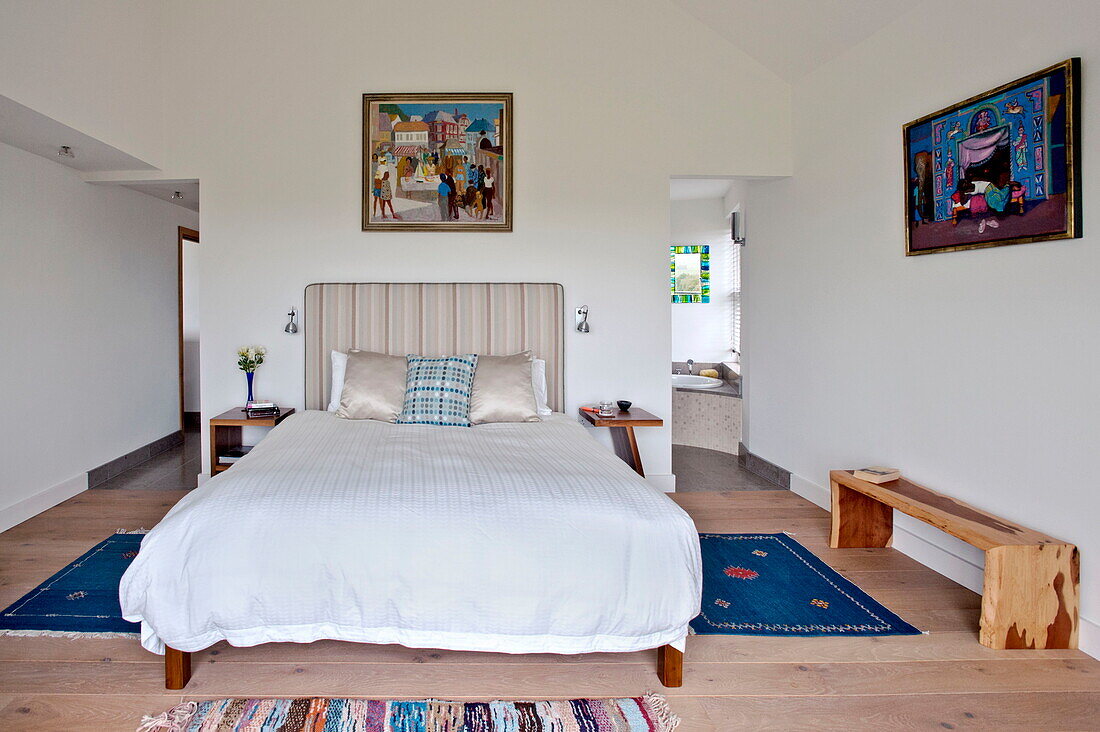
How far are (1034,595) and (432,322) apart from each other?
3.42 metres

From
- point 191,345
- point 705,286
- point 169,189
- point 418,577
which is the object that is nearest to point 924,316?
point 418,577

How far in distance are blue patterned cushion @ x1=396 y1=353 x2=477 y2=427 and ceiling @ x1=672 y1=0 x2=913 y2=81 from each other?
2.76 m

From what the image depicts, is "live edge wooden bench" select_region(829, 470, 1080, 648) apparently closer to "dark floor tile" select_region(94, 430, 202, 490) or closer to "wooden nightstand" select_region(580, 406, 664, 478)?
"wooden nightstand" select_region(580, 406, 664, 478)

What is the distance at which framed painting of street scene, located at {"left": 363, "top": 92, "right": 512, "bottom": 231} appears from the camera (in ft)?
13.9

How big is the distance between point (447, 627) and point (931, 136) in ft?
9.95

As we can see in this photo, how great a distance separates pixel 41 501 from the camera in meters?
3.80

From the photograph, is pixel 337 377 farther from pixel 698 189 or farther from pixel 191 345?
pixel 698 189

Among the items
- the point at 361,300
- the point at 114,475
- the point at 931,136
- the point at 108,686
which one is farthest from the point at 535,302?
the point at 114,475

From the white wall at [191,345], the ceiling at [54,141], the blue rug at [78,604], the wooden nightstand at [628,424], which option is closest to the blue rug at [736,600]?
the blue rug at [78,604]

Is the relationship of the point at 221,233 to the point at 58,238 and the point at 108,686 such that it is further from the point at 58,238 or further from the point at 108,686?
the point at 108,686

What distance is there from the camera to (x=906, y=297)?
322 centimetres

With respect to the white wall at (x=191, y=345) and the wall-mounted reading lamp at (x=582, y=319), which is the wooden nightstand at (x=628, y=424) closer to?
the wall-mounted reading lamp at (x=582, y=319)

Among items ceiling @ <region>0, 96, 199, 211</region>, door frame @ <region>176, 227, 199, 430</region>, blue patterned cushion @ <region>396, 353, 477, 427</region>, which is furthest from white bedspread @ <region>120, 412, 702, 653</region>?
door frame @ <region>176, 227, 199, 430</region>

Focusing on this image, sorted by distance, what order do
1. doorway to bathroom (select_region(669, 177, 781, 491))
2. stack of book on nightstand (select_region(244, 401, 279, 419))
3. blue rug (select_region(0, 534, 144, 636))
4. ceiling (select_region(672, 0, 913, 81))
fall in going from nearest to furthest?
blue rug (select_region(0, 534, 144, 636)) < ceiling (select_region(672, 0, 913, 81)) < stack of book on nightstand (select_region(244, 401, 279, 419)) < doorway to bathroom (select_region(669, 177, 781, 491))
